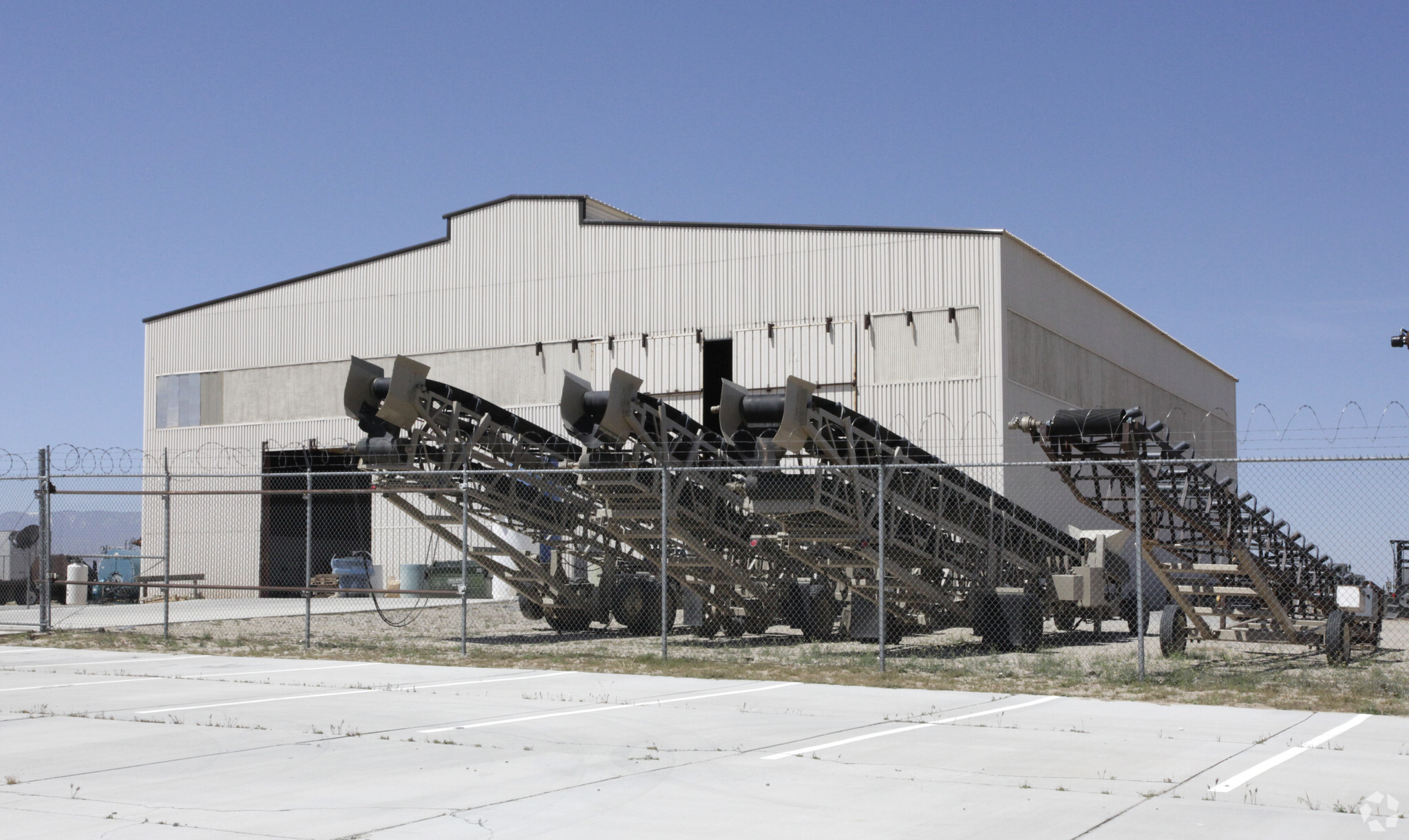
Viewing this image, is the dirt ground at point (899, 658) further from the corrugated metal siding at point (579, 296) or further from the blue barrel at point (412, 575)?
the corrugated metal siding at point (579, 296)

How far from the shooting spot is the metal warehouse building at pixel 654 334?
30188mm

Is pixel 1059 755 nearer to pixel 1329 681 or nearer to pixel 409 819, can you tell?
pixel 409 819

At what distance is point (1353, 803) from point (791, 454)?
10131 mm

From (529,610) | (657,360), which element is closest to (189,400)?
(657,360)

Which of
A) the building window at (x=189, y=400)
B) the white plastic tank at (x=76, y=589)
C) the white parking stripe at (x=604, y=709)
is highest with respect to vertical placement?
the building window at (x=189, y=400)

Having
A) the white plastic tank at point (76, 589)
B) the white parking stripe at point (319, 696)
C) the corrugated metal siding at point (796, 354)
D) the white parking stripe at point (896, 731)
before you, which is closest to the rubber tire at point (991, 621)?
the white parking stripe at point (896, 731)

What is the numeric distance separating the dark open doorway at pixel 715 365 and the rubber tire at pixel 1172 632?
55.9 feet

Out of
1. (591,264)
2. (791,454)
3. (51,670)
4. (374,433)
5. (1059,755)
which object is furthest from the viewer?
(591,264)

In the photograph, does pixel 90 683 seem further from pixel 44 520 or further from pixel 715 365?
pixel 715 365

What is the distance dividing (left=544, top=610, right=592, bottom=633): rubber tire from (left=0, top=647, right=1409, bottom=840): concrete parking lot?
8.69 meters

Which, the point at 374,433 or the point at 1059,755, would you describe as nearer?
the point at 1059,755

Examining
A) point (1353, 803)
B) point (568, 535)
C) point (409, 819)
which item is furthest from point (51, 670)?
point (1353, 803)

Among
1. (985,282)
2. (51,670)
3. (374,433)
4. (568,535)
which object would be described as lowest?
(51,670)

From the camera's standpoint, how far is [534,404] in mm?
Result: 36031
